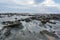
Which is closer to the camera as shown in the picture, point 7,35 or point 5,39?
point 5,39

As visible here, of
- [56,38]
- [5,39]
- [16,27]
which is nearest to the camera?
[5,39]

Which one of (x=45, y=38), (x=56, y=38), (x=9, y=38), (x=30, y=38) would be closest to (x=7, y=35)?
(x=9, y=38)

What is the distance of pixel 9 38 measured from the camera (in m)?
16.1

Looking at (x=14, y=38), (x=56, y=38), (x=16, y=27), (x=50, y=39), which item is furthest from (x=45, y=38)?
(x=16, y=27)

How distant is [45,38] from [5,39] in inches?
163

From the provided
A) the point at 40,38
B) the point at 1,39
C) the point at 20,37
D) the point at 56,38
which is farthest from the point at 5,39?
the point at 56,38

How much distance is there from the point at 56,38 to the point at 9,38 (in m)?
5.18

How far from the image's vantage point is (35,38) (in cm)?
1608

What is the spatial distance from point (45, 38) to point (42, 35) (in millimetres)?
992

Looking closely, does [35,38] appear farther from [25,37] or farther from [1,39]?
[1,39]

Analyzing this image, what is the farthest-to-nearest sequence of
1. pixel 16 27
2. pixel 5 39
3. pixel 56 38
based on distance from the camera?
1. pixel 16 27
2. pixel 56 38
3. pixel 5 39

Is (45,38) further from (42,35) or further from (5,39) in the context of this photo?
(5,39)

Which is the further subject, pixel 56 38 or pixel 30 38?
pixel 56 38

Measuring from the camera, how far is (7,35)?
57.1 feet
